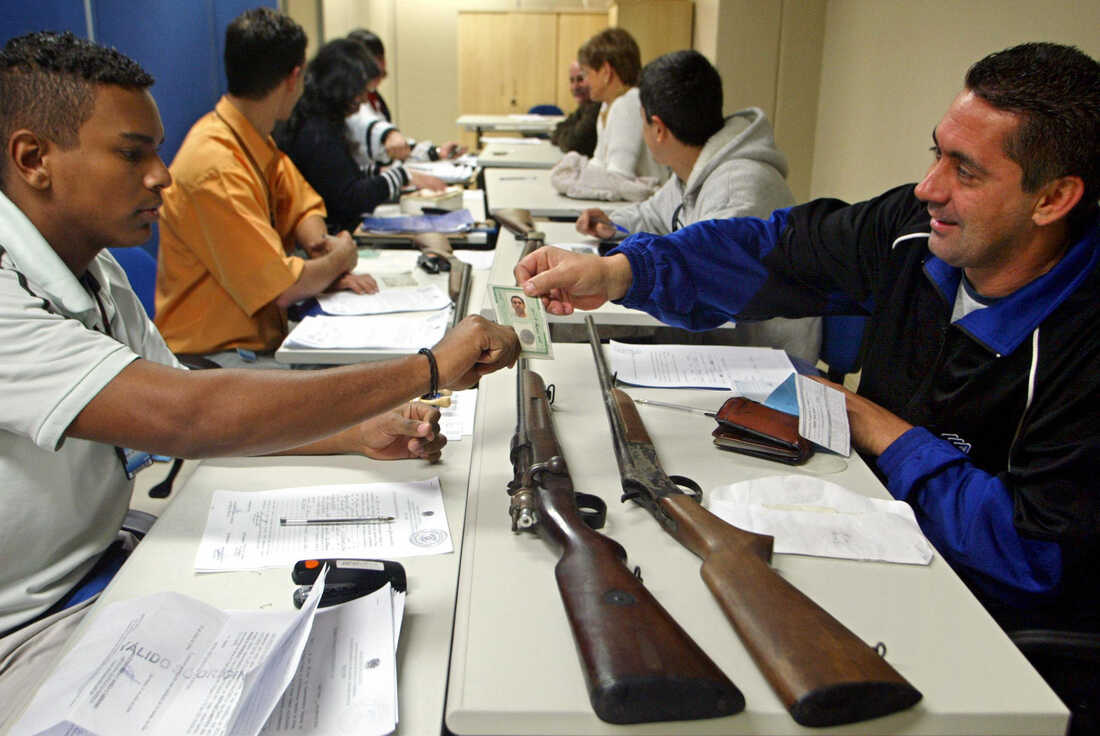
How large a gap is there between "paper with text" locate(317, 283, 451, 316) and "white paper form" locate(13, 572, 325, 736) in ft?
5.12

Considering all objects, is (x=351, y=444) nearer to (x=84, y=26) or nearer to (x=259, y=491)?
(x=259, y=491)

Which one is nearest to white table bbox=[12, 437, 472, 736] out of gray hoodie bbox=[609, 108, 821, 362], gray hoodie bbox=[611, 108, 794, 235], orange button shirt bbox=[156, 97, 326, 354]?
orange button shirt bbox=[156, 97, 326, 354]

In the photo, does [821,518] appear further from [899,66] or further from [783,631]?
[899,66]

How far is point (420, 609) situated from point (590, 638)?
1.22 ft

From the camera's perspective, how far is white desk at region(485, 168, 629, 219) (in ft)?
12.8

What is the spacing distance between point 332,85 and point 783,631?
136 inches

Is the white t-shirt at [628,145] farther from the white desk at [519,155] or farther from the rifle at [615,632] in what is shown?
the rifle at [615,632]

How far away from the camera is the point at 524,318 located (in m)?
1.59

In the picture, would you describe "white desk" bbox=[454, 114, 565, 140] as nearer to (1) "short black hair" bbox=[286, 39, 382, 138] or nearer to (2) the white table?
(1) "short black hair" bbox=[286, 39, 382, 138]

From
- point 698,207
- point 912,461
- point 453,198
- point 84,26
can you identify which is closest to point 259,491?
point 912,461

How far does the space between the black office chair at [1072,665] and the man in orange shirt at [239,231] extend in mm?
2193

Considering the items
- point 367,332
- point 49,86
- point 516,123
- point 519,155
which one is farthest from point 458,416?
point 516,123

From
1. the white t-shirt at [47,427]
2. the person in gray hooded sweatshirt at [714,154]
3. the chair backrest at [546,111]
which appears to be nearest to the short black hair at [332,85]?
the person in gray hooded sweatshirt at [714,154]

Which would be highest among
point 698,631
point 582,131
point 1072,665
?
point 582,131
